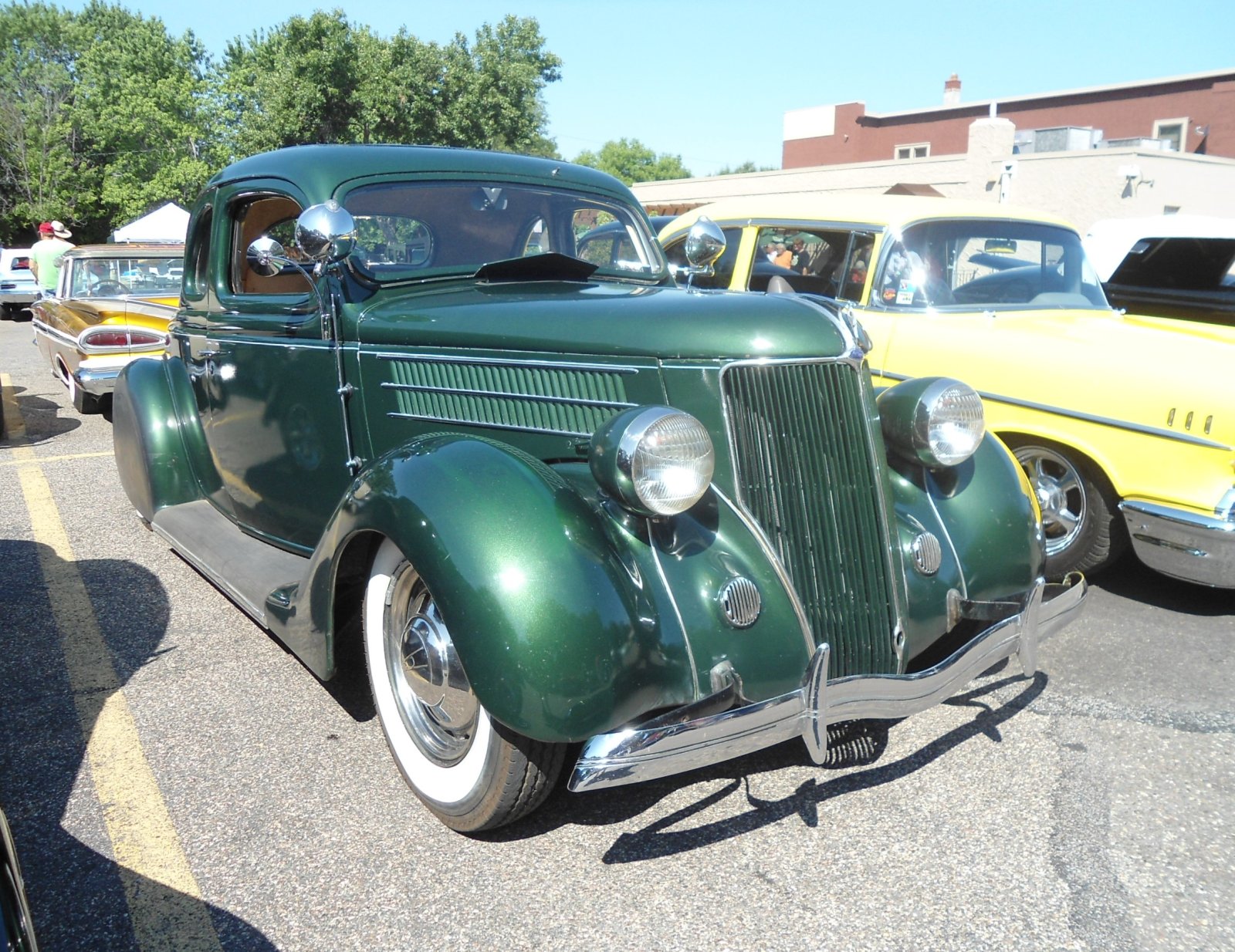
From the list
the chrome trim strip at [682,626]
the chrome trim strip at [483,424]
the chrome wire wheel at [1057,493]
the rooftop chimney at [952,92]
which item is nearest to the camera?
the chrome trim strip at [682,626]

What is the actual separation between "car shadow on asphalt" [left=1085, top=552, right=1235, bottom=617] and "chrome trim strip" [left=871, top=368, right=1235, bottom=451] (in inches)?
30.0

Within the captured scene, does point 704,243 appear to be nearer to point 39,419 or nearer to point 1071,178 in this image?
point 39,419

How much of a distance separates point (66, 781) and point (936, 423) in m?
2.71

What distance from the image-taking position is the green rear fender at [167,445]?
4.31 meters

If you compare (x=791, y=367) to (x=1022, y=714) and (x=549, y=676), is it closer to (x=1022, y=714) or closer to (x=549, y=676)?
(x=549, y=676)

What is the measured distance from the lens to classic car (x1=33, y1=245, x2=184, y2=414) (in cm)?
780

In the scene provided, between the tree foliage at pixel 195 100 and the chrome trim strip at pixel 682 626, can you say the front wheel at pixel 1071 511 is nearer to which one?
the chrome trim strip at pixel 682 626

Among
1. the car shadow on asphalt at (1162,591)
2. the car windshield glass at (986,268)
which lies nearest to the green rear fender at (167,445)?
the car windshield glass at (986,268)

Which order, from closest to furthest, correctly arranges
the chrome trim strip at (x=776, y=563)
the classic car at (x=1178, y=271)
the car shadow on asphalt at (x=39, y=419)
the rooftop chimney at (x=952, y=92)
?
1. the chrome trim strip at (x=776, y=563)
2. the classic car at (x=1178, y=271)
3. the car shadow on asphalt at (x=39, y=419)
4. the rooftop chimney at (x=952, y=92)

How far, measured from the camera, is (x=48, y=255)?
37.9 feet

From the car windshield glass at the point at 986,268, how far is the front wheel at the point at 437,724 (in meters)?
3.40

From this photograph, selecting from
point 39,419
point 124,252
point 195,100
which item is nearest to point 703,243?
point 39,419

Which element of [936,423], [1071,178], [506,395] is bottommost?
[936,423]

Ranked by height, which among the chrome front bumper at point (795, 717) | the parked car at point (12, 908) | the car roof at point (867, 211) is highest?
the car roof at point (867, 211)
